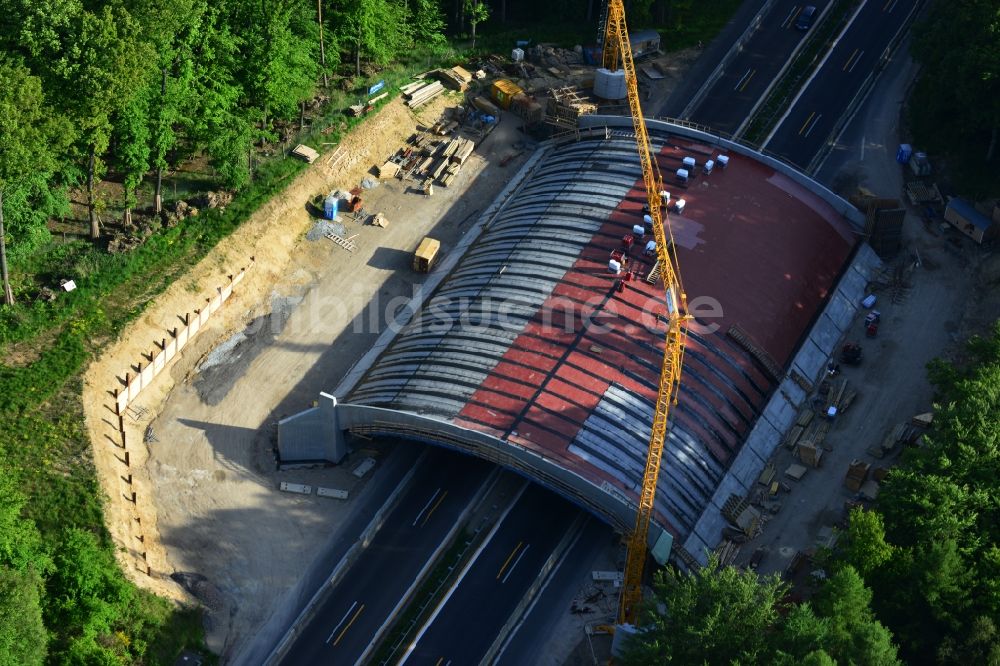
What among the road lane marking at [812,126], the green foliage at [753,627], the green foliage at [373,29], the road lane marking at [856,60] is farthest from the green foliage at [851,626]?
the green foliage at [373,29]

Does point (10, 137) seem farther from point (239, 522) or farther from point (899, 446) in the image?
point (899, 446)

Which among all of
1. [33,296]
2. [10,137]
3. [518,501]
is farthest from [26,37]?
[518,501]

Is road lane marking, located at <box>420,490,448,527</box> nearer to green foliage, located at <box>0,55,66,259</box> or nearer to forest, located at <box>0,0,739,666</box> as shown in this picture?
forest, located at <box>0,0,739,666</box>

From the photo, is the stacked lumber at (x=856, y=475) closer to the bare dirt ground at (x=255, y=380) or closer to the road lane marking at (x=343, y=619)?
the bare dirt ground at (x=255, y=380)

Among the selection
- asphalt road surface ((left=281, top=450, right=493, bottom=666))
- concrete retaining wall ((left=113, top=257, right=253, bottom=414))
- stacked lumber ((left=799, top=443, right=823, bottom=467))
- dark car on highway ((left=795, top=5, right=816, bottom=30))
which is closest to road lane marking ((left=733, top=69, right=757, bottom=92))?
dark car on highway ((left=795, top=5, right=816, bottom=30))

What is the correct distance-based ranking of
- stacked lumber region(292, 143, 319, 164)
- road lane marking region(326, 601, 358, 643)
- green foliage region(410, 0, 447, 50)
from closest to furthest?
road lane marking region(326, 601, 358, 643) < stacked lumber region(292, 143, 319, 164) < green foliage region(410, 0, 447, 50)
